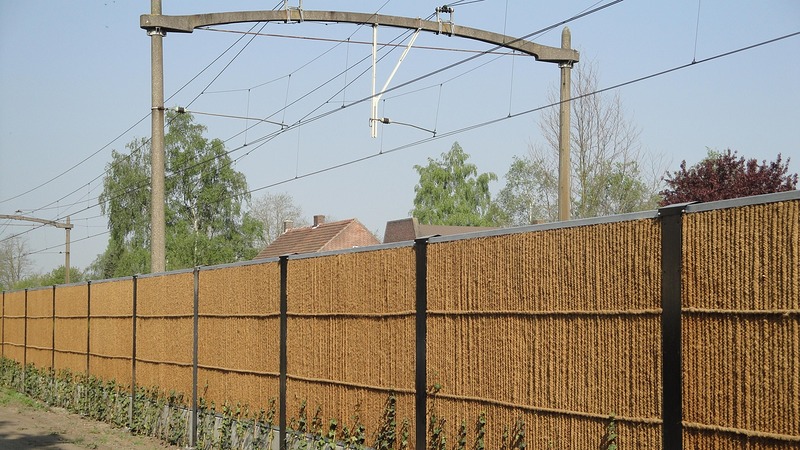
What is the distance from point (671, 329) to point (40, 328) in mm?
21543

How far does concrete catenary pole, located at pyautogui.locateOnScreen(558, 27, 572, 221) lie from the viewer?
51.3 ft

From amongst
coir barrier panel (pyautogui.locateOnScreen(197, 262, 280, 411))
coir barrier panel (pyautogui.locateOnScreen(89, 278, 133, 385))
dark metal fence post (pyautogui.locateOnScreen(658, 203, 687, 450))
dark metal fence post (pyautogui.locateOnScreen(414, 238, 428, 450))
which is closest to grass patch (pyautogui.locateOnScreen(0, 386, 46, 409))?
coir barrier panel (pyautogui.locateOnScreen(89, 278, 133, 385))

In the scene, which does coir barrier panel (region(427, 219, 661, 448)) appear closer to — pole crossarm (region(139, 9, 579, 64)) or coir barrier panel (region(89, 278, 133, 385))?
pole crossarm (region(139, 9, 579, 64))

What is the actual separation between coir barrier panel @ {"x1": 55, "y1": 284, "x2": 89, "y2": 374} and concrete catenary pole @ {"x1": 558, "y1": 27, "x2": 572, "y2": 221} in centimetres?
1002

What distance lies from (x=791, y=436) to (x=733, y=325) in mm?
665

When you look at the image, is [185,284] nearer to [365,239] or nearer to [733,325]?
[733,325]

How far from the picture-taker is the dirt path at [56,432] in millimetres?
15000

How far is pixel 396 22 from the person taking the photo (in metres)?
15.6

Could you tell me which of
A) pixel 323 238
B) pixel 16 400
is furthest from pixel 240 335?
pixel 323 238

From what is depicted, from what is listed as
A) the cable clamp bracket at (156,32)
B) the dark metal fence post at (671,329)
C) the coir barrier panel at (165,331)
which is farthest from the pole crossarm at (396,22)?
the dark metal fence post at (671,329)

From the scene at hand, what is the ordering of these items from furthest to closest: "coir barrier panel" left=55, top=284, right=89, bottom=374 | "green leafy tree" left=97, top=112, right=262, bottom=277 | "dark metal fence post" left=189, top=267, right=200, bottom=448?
"green leafy tree" left=97, top=112, right=262, bottom=277, "coir barrier panel" left=55, top=284, right=89, bottom=374, "dark metal fence post" left=189, top=267, right=200, bottom=448

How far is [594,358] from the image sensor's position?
643cm

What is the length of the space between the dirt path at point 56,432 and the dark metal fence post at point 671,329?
10027mm

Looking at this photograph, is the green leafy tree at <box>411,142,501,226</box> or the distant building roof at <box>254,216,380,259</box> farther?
the green leafy tree at <box>411,142,501,226</box>
